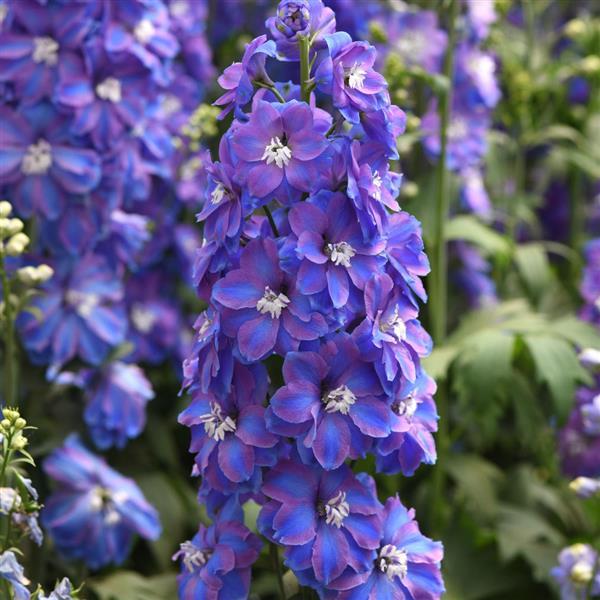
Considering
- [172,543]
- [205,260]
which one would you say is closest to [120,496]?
[172,543]

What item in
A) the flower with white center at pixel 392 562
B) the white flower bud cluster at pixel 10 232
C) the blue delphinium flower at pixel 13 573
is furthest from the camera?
the white flower bud cluster at pixel 10 232

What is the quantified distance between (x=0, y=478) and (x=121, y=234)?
147 centimetres

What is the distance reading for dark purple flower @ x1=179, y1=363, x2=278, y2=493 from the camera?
1.88m

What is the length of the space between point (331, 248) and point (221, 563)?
0.57 meters

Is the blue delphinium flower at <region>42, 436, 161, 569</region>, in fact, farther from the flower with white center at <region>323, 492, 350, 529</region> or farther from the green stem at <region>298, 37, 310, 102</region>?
the green stem at <region>298, 37, 310, 102</region>

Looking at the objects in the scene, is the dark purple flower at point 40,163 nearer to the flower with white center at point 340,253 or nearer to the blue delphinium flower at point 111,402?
the blue delphinium flower at point 111,402

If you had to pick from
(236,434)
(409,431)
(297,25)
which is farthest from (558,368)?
(297,25)

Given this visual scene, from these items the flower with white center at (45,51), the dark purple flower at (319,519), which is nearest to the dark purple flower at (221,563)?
the dark purple flower at (319,519)

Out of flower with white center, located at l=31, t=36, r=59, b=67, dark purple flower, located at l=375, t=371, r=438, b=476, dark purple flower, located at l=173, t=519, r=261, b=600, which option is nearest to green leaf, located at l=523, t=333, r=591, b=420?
dark purple flower, located at l=375, t=371, r=438, b=476

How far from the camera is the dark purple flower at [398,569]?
1.92 m

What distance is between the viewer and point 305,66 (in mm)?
1892

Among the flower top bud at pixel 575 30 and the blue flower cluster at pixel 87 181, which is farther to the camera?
the flower top bud at pixel 575 30

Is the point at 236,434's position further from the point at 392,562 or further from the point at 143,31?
the point at 143,31

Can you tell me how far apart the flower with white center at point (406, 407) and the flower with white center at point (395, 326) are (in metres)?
0.12
